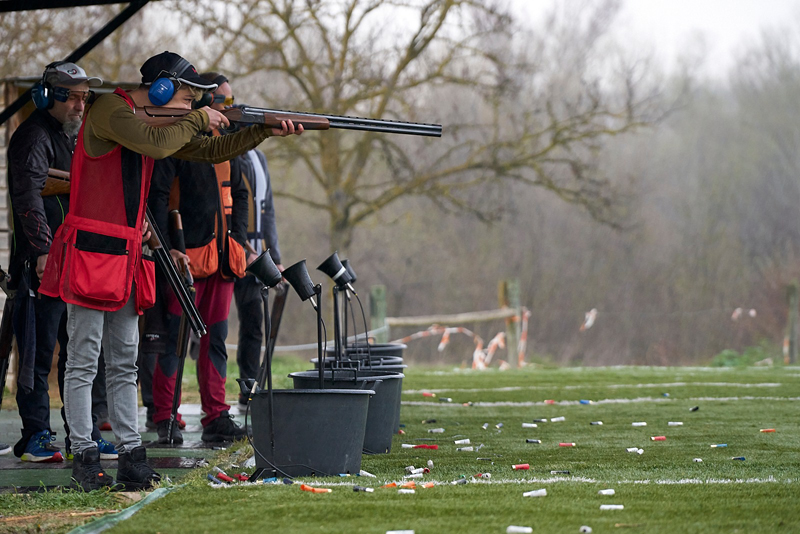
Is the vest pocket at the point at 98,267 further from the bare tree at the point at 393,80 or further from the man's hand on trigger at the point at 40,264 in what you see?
the bare tree at the point at 393,80

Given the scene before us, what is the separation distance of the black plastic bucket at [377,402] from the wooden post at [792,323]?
9.99 metres

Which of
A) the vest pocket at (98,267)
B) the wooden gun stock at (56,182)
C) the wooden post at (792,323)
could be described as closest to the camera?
the vest pocket at (98,267)

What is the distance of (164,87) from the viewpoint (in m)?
3.56

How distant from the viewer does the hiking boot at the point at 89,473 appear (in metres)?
3.51

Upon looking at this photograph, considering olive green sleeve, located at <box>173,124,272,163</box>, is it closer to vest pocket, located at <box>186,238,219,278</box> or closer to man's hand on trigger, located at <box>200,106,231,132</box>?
man's hand on trigger, located at <box>200,106,231,132</box>

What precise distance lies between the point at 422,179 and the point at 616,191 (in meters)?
3.21

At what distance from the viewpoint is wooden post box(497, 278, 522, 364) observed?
12.6 m

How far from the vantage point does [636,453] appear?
4273 mm

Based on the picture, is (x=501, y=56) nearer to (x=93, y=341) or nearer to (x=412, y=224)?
(x=412, y=224)

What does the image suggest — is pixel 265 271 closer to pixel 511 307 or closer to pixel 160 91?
pixel 160 91

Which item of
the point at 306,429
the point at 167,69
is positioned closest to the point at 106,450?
the point at 306,429

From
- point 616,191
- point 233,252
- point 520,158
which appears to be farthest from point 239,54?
point 233,252

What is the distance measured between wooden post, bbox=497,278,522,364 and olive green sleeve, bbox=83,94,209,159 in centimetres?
940

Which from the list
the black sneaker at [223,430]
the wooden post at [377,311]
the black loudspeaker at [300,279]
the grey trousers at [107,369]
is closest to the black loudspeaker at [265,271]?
the black loudspeaker at [300,279]
